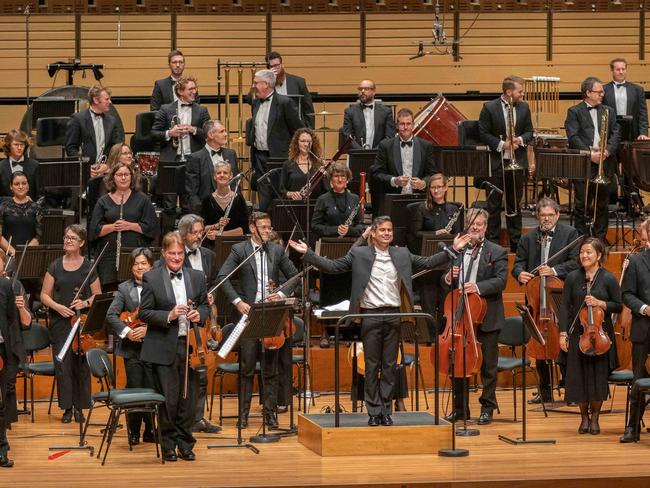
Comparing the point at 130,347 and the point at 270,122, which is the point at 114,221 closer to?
the point at 130,347

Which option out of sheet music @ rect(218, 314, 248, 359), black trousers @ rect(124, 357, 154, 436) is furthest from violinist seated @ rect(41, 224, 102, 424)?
sheet music @ rect(218, 314, 248, 359)

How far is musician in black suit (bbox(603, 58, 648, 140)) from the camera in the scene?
37.3 feet

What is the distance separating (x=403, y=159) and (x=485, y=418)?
2798 mm

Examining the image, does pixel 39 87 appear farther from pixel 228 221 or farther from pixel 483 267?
pixel 483 267

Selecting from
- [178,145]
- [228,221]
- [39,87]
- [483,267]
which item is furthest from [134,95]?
[483,267]

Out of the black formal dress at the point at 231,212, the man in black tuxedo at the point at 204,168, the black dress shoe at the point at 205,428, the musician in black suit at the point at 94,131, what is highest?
the musician in black suit at the point at 94,131

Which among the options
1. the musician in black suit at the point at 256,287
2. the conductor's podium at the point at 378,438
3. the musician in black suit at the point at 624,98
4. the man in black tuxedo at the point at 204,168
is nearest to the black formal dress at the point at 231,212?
the man in black tuxedo at the point at 204,168

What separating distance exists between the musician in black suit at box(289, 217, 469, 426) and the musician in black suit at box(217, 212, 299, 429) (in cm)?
55

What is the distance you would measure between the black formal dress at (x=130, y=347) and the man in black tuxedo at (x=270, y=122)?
319 cm

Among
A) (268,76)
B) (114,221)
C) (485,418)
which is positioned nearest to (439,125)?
(268,76)

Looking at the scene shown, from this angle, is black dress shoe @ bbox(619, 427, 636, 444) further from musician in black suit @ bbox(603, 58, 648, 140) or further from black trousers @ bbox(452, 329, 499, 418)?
musician in black suit @ bbox(603, 58, 648, 140)

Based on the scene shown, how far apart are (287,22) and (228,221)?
5269mm

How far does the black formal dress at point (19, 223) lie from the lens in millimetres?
9789

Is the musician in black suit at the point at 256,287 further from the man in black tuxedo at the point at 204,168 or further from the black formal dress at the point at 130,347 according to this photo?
the man in black tuxedo at the point at 204,168
